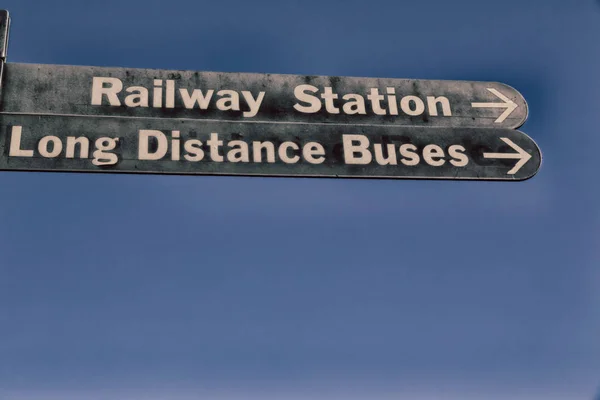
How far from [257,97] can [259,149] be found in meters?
0.39

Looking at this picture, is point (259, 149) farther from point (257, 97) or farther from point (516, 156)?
point (516, 156)

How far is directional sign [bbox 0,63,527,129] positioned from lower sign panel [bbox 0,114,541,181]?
90 millimetres

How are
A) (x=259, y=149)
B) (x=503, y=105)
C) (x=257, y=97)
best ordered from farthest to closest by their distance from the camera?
(x=503, y=105) < (x=257, y=97) < (x=259, y=149)

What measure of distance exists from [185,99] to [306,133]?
0.76 metres

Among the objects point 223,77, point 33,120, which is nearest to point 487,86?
point 223,77

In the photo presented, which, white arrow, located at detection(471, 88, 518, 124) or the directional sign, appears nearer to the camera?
the directional sign

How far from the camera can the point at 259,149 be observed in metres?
5.22

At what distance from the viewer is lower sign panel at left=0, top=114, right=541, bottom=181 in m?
5.08

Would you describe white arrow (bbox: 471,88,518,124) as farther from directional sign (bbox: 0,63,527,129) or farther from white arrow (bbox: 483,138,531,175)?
white arrow (bbox: 483,138,531,175)

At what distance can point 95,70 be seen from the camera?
541 centimetres

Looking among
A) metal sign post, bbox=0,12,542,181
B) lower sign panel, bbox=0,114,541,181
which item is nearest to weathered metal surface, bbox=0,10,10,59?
metal sign post, bbox=0,12,542,181

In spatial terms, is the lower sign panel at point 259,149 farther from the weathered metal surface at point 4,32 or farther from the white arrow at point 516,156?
the weathered metal surface at point 4,32

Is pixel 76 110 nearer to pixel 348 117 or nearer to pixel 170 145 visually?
pixel 170 145

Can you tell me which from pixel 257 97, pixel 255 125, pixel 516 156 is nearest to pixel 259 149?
pixel 255 125
